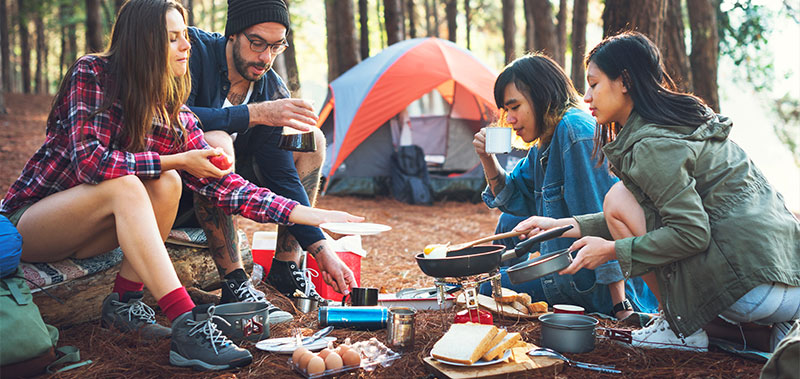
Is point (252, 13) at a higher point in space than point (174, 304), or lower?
higher

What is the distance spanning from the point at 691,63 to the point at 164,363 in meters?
7.09

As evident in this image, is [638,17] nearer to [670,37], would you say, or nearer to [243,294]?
[670,37]

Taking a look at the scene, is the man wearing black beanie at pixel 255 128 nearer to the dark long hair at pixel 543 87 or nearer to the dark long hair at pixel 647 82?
the dark long hair at pixel 543 87

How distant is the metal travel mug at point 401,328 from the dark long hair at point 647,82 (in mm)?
1180

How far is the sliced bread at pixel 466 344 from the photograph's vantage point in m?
2.01

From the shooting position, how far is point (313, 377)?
2027mm

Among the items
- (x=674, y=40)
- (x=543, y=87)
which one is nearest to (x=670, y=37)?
(x=674, y=40)

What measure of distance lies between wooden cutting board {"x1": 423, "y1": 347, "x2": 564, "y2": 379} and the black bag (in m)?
5.86

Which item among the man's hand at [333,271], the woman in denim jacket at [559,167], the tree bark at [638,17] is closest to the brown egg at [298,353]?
the man's hand at [333,271]

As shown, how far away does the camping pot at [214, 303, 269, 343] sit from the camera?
237 centimetres

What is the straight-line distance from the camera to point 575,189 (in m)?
2.83

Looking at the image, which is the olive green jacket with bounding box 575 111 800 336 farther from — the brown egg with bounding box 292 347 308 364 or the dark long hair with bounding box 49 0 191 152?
the dark long hair with bounding box 49 0 191 152

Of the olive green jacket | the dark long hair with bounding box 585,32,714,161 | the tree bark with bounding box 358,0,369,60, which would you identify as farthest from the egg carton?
the tree bark with bounding box 358,0,369,60

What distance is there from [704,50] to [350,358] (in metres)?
6.76
